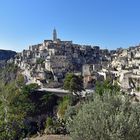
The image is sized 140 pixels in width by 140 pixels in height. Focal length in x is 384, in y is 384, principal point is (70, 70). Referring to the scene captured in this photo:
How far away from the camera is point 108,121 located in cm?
1847

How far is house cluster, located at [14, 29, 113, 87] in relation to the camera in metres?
78.9

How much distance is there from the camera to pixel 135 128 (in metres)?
18.5

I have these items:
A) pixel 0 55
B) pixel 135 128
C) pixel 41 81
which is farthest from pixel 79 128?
pixel 0 55

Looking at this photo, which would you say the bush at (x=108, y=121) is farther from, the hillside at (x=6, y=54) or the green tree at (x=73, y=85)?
the hillside at (x=6, y=54)

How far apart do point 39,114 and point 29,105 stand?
255cm

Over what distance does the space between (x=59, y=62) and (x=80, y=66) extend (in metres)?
7.09

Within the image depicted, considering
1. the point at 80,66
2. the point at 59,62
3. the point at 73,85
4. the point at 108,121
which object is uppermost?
the point at 59,62

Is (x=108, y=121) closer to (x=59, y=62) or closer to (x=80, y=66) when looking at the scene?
(x=59, y=62)

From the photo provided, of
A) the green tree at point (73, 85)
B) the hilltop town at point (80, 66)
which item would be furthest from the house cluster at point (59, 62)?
the green tree at point (73, 85)

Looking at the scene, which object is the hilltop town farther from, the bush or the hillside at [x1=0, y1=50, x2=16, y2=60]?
the hillside at [x1=0, y1=50, x2=16, y2=60]

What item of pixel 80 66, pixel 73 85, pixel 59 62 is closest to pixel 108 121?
pixel 73 85

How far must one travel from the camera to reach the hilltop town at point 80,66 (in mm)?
66375

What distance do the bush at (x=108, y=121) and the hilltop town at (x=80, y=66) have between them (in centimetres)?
3432

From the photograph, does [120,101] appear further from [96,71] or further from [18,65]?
[18,65]
